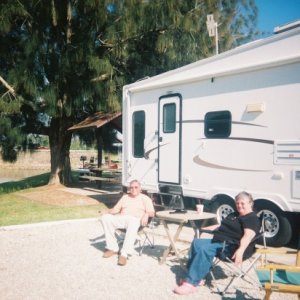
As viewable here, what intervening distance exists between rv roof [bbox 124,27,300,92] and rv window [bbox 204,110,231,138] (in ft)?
2.21

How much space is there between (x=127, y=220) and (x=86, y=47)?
7.46 meters

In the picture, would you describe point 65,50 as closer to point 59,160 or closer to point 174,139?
point 59,160

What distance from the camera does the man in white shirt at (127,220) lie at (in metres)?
5.45

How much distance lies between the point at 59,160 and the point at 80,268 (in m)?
9.47

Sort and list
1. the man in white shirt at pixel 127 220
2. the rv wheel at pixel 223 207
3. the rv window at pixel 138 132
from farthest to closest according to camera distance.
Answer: the rv window at pixel 138 132 → the rv wheel at pixel 223 207 → the man in white shirt at pixel 127 220

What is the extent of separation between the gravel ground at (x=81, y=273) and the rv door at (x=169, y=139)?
146 cm

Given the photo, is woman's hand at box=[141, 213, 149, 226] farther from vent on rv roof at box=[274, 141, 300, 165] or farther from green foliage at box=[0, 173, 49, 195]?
green foliage at box=[0, 173, 49, 195]

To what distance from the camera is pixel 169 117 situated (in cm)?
823

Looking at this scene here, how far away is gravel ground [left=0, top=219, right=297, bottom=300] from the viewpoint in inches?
171

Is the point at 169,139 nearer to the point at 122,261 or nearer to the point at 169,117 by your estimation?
the point at 169,117

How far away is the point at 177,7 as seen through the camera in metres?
12.3

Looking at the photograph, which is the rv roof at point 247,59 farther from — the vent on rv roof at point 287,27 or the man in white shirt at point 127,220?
the man in white shirt at point 127,220

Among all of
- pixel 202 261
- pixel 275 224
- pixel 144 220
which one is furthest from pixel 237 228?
pixel 275 224

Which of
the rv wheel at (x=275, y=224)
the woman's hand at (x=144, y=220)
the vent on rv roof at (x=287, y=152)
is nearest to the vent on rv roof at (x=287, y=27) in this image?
the vent on rv roof at (x=287, y=152)
